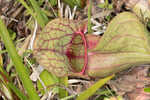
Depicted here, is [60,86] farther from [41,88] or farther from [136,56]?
[136,56]

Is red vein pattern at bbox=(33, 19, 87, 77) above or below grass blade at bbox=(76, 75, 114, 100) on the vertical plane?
above

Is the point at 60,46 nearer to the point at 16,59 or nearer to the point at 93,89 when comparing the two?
the point at 16,59

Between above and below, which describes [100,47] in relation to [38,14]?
below

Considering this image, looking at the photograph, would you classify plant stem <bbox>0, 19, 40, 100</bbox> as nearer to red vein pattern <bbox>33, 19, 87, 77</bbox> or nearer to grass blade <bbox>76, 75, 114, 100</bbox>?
red vein pattern <bbox>33, 19, 87, 77</bbox>

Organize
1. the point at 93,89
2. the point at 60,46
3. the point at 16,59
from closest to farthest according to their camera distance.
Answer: the point at 93,89, the point at 16,59, the point at 60,46

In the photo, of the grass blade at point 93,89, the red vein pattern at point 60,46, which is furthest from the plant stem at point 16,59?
the grass blade at point 93,89

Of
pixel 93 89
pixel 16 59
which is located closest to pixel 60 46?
pixel 16 59

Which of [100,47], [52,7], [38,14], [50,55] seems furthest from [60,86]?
[52,7]

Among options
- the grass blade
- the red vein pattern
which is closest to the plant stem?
the red vein pattern

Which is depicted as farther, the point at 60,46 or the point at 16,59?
the point at 60,46

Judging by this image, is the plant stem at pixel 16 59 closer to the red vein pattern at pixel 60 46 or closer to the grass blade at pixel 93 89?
the red vein pattern at pixel 60 46

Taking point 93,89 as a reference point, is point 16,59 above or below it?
above
